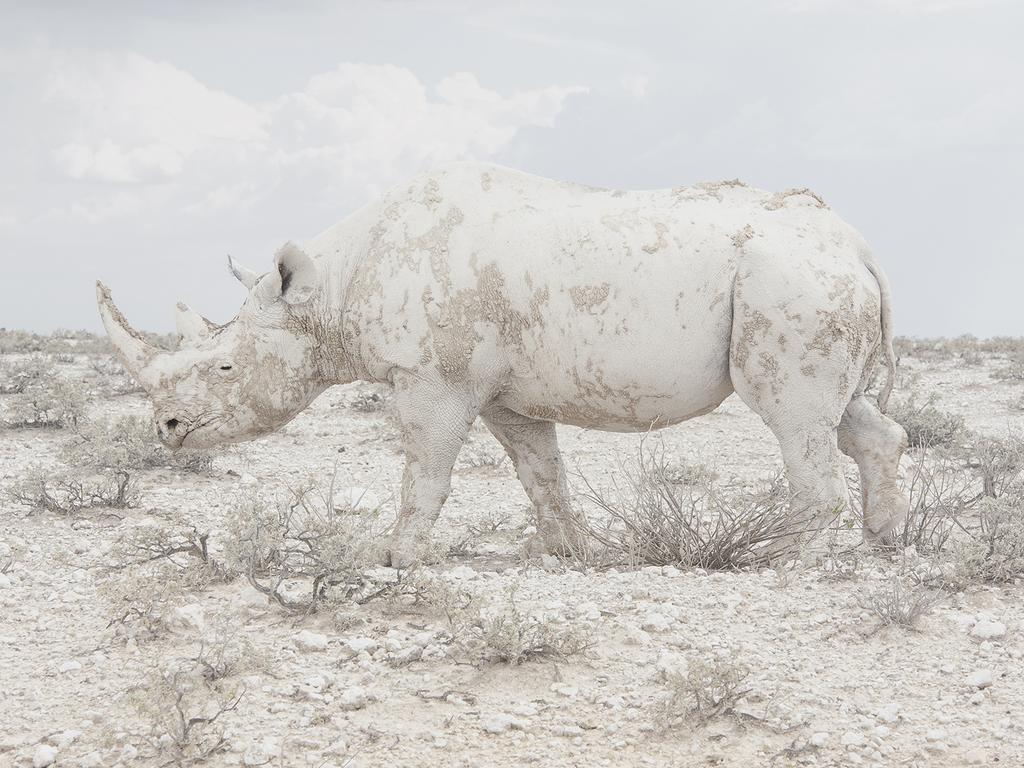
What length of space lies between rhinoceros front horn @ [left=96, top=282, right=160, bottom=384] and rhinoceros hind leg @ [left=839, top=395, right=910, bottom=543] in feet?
13.7

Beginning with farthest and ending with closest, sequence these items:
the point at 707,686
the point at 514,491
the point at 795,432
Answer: the point at 514,491 < the point at 795,432 < the point at 707,686

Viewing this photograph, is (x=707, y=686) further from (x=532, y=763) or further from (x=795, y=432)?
(x=795, y=432)

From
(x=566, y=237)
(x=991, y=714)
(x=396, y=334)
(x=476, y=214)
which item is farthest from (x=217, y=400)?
(x=991, y=714)

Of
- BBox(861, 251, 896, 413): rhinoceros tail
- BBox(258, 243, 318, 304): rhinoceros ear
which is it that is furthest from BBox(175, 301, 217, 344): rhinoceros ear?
BBox(861, 251, 896, 413): rhinoceros tail

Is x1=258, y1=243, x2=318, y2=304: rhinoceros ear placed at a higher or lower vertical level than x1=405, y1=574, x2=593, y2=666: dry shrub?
higher

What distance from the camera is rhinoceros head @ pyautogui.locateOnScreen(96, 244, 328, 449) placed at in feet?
20.9

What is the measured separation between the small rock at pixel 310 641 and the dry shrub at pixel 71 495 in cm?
386

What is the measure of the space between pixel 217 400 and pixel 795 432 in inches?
130

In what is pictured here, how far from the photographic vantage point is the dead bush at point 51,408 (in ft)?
36.8

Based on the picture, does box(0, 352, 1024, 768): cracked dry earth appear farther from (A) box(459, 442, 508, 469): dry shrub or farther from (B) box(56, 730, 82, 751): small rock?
(A) box(459, 442, 508, 469): dry shrub

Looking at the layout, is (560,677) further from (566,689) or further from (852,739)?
(852,739)

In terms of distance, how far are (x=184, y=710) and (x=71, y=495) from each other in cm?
471

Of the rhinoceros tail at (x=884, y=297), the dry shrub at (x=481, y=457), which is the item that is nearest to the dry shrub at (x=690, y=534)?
the rhinoceros tail at (x=884, y=297)

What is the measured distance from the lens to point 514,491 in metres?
9.47
